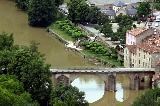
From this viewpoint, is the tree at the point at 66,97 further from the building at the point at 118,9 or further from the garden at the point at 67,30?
the building at the point at 118,9

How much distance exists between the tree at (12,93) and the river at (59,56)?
6.57 meters

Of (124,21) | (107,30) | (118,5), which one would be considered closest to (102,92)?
(107,30)

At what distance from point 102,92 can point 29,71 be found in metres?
6.42

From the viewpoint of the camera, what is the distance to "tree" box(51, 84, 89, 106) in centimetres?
3944

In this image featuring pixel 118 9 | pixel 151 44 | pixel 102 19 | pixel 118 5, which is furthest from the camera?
pixel 118 5

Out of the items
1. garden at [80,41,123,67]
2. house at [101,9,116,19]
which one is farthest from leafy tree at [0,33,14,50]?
house at [101,9,116,19]

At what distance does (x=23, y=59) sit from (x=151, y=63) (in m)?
9.48

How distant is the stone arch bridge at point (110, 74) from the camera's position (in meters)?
48.1

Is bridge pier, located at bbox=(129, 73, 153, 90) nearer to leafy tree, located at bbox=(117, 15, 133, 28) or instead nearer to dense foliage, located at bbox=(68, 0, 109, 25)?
leafy tree, located at bbox=(117, 15, 133, 28)

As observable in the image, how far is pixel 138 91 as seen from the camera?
159ft

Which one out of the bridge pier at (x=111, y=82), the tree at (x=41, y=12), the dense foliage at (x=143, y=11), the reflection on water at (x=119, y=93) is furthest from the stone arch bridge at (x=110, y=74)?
the tree at (x=41, y=12)

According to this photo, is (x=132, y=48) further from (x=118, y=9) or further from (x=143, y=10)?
(x=118, y=9)

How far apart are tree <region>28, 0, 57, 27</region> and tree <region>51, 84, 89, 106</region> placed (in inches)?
921

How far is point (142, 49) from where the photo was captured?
49531mm
